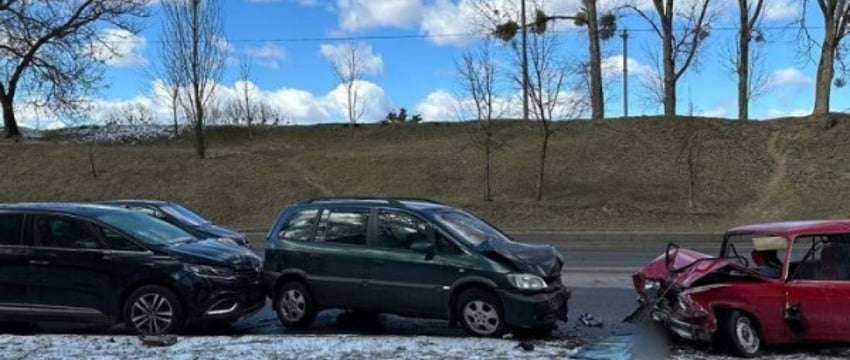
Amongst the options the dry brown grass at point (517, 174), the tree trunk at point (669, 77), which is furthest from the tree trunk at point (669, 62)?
the dry brown grass at point (517, 174)

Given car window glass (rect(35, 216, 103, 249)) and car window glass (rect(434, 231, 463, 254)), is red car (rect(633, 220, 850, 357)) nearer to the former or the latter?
car window glass (rect(434, 231, 463, 254))

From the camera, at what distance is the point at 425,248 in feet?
28.5

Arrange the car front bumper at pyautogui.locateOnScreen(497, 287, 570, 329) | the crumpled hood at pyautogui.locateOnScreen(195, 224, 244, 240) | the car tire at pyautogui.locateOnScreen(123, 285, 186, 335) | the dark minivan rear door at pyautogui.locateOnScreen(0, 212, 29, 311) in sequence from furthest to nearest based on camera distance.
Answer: the crumpled hood at pyautogui.locateOnScreen(195, 224, 244, 240) < the dark minivan rear door at pyautogui.locateOnScreen(0, 212, 29, 311) < the car tire at pyautogui.locateOnScreen(123, 285, 186, 335) < the car front bumper at pyautogui.locateOnScreen(497, 287, 570, 329)

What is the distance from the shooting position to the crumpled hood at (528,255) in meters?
8.36

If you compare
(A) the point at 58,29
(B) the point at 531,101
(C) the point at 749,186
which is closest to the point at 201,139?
(A) the point at 58,29

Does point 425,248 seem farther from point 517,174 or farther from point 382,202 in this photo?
point 517,174

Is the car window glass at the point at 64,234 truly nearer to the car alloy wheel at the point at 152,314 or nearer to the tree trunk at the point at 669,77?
the car alloy wheel at the point at 152,314

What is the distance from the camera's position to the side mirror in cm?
866

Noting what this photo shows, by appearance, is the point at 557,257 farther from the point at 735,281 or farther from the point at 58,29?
the point at 58,29

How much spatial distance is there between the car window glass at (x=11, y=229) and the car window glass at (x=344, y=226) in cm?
323

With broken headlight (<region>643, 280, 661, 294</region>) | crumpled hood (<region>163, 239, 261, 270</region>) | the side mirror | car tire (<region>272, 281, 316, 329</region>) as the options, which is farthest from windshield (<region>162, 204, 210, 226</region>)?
broken headlight (<region>643, 280, 661, 294</region>)

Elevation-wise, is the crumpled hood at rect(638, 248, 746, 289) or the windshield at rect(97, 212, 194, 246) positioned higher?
the windshield at rect(97, 212, 194, 246)

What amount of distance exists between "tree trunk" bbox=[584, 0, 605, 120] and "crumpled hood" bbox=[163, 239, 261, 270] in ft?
95.9

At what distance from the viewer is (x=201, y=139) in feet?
111
